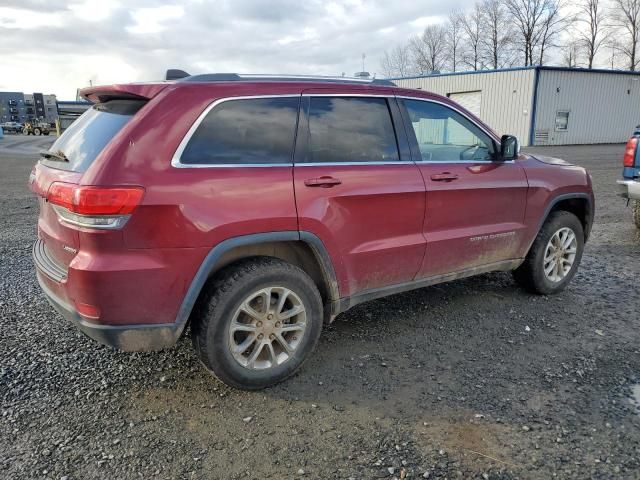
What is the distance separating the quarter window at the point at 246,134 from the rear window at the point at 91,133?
0.40 metres

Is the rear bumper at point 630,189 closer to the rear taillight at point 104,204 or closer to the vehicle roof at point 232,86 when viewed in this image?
the vehicle roof at point 232,86

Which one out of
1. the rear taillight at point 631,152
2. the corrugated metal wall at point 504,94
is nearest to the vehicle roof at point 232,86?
the rear taillight at point 631,152

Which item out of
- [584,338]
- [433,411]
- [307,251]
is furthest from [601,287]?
[307,251]

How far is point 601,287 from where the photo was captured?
16.6ft

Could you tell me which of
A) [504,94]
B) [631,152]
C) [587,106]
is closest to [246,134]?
[631,152]

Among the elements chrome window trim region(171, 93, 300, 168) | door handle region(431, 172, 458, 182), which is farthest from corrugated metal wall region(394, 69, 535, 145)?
chrome window trim region(171, 93, 300, 168)

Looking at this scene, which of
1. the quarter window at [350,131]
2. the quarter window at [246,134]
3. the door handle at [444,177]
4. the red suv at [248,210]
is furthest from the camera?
the door handle at [444,177]

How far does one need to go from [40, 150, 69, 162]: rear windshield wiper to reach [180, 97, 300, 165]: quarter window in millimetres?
861

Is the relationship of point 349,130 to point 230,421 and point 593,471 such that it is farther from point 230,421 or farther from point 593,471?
point 593,471

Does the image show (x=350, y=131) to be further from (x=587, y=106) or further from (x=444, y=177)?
(x=587, y=106)

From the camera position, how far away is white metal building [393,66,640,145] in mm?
27781

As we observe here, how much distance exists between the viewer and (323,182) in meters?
3.20

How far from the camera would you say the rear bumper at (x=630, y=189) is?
6398 millimetres

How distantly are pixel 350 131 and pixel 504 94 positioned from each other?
92.6 ft
